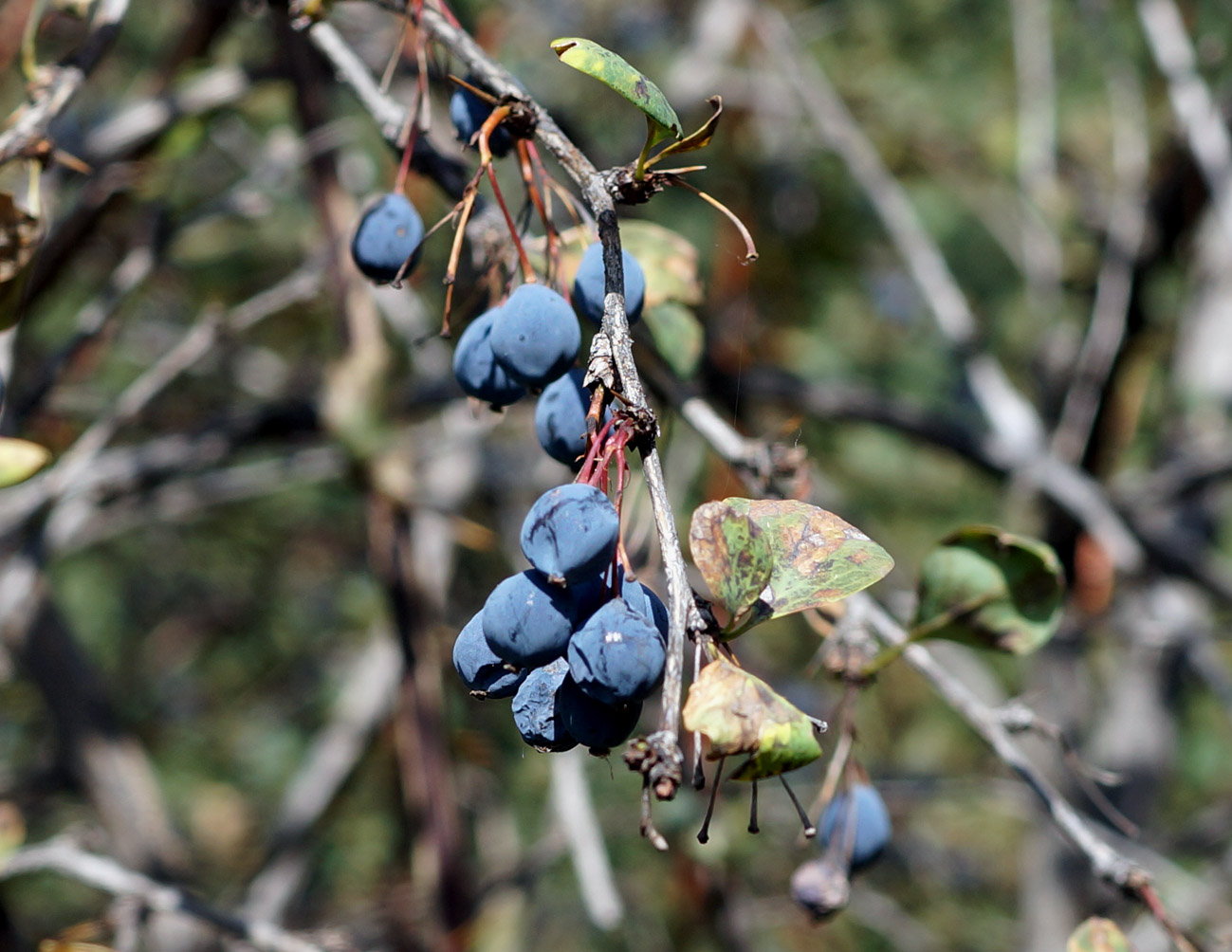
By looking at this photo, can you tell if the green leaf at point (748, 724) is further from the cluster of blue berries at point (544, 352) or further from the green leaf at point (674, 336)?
the green leaf at point (674, 336)

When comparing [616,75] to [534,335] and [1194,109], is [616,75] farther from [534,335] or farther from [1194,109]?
[1194,109]

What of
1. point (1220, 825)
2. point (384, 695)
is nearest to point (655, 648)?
point (384, 695)

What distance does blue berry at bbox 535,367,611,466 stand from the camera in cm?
69

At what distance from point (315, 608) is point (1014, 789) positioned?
2.17 metres

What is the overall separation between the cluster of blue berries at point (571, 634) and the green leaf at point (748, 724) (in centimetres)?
4

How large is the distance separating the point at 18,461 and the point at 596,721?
0.45 meters

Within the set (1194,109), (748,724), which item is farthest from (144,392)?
(1194,109)

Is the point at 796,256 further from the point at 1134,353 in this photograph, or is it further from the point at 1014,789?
the point at 1014,789

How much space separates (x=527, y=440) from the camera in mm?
2707

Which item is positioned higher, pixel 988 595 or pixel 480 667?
pixel 480 667

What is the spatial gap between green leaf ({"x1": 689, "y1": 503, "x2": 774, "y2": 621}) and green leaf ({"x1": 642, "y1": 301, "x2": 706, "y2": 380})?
1.18ft

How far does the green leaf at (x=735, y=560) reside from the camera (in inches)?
21.9

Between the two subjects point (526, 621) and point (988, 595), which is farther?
point (988, 595)

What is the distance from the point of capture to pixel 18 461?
728mm
